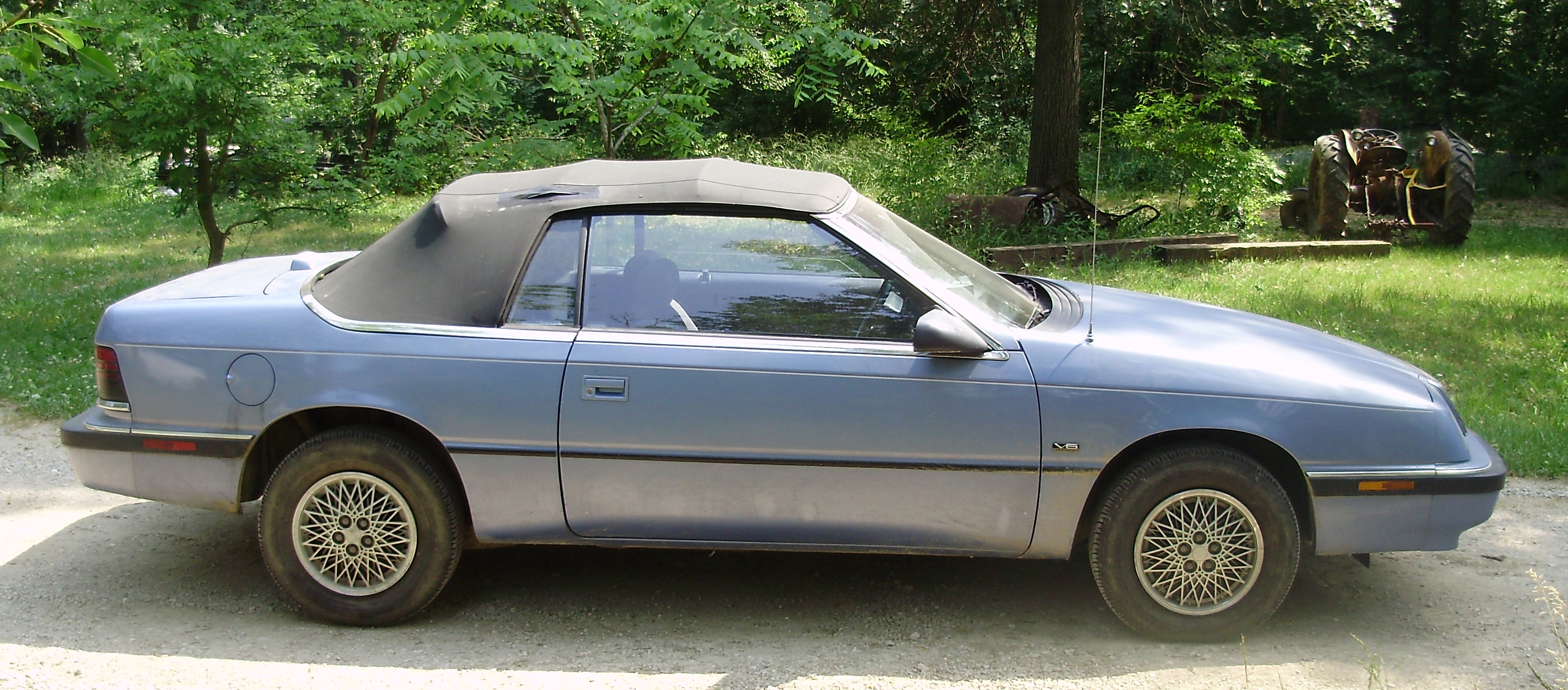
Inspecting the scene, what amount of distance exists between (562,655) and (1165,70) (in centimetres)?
2099

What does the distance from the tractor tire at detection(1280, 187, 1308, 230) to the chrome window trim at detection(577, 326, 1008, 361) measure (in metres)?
11.0

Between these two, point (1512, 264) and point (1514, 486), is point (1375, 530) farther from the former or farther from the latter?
point (1512, 264)

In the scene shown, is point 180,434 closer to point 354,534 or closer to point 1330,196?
point 354,534

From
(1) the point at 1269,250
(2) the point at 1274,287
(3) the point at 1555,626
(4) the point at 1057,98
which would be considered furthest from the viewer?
(4) the point at 1057,98

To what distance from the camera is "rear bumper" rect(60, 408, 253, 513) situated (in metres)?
3.96

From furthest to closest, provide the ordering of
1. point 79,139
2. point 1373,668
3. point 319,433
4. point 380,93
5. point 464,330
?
point 79,139 → point 380,93 → point 319,433 → point 464,330 → point 1373,668

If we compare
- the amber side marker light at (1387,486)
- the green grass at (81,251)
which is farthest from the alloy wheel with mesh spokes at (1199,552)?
the green grass at (81,251)

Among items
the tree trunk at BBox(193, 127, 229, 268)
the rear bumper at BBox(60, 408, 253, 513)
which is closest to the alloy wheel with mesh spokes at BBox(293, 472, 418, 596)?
the rear bumper at BBox(60, 408, 253, 513)

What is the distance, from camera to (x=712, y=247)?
13.5ft

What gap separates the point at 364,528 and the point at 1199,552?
2.79 metres

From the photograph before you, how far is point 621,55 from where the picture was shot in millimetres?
8297

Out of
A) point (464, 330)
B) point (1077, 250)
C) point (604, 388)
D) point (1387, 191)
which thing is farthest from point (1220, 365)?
point (1387, 191)

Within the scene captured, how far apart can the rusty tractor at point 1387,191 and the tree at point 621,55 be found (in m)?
6.58

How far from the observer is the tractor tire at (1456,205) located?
12156 millimetres
